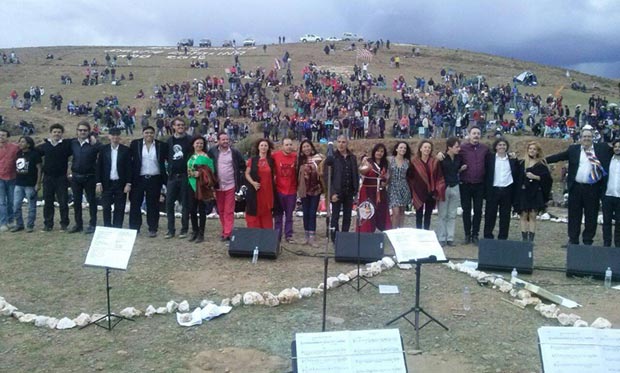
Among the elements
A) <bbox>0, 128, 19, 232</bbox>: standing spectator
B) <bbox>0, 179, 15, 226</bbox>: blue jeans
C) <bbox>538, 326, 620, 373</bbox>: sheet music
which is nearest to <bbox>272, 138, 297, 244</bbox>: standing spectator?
<bbox>0, 128, 19, 232</bbox>: standing spectator

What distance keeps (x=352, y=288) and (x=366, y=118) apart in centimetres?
2631

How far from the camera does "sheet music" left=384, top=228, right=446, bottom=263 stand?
18.0ft

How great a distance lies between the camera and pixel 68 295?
749cm

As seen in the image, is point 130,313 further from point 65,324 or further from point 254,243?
point 254,243

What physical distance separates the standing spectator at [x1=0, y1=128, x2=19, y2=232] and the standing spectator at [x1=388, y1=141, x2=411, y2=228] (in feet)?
23.4

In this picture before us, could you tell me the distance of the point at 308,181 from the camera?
32.6ft

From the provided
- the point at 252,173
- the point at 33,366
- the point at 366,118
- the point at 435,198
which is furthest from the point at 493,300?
the point at 366,118

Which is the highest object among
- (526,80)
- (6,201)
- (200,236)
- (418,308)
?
(526,80)

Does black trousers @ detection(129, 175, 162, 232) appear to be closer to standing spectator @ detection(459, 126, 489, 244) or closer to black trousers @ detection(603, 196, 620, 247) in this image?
standing spectator @ detection(459, 126, 489, 244)

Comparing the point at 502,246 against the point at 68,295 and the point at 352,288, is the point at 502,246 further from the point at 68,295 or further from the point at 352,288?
the point at 68,295

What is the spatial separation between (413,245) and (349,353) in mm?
1893

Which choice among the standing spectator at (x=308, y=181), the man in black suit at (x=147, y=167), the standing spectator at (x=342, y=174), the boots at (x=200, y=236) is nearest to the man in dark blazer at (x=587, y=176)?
the standing spectator at (x=342, y=174)

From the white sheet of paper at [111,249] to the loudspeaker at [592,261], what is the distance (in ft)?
20.6

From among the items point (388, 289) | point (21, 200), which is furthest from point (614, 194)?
point (21, 200)
